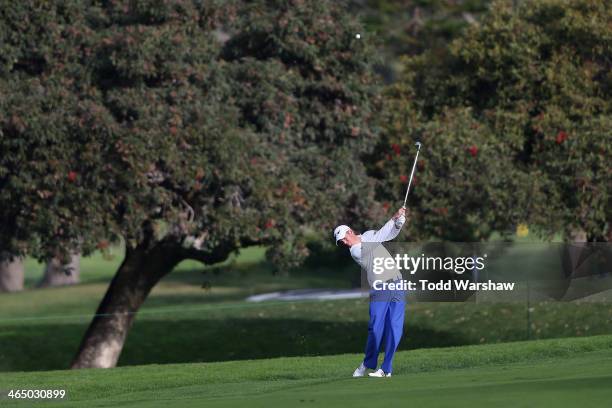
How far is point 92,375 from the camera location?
19172 mm

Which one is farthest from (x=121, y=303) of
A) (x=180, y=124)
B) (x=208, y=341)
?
(x=208, y=341)

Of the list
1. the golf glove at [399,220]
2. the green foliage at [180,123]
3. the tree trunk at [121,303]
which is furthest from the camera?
the tree trunk at [121,303]

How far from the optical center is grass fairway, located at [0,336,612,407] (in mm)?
12617

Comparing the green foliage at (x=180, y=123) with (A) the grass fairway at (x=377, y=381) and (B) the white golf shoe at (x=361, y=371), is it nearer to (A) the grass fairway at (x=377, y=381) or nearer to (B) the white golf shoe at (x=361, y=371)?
(A) the grass fairway at (x=377, y=381)

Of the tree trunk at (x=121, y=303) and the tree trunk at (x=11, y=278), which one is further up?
the tree trunk at (x=121, y=303)

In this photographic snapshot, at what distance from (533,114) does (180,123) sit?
24.9 ft

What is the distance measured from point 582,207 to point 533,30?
3.55m

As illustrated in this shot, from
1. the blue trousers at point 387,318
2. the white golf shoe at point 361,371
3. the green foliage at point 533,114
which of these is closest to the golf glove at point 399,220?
the blue trousers at point 387,318

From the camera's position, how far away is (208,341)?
30766 mm

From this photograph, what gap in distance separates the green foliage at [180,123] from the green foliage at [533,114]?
211 centimetres

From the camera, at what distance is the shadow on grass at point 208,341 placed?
29.0 metres

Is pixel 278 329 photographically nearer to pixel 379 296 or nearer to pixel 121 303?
pixel 121 303

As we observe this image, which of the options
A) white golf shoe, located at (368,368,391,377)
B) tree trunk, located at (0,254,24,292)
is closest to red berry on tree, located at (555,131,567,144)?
white golf shoe, located at (368,368,391,377)

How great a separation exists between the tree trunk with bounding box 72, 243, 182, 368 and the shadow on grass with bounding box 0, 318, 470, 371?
12.8 feet
